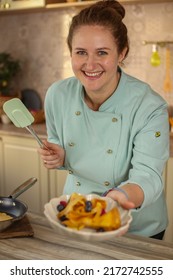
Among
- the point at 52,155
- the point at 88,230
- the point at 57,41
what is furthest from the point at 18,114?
the point at 57,41

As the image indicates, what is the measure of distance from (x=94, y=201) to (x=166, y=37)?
1.86 m

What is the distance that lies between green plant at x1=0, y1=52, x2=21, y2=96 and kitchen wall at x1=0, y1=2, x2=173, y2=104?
111 millimetres

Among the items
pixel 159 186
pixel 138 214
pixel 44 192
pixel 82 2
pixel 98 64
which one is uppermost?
pixel 82 2

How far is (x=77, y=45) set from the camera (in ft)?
3.83

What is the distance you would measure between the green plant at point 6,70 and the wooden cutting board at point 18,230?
207 cm

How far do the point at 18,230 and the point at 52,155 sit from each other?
12.4 inches

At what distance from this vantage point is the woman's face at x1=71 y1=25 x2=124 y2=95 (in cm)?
115

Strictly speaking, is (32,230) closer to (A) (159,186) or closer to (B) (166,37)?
(A) (159,186)

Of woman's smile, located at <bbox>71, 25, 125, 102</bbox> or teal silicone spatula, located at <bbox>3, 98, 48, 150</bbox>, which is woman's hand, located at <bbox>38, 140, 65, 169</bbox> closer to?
teal silicone spatula, located at <bbox>3, 98, 48, 150</bbox>

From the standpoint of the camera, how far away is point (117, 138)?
1.26m

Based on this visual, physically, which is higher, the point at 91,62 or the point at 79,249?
the point at 91,62

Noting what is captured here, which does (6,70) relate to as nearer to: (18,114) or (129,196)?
(18,114)

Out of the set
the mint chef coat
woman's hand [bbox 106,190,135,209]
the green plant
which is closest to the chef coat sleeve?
the mint chef coat

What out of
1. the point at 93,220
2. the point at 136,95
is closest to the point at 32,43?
the point at 136,95
